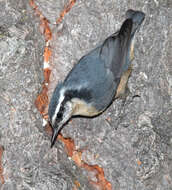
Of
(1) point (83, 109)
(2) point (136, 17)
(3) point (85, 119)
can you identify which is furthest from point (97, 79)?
(2) point (136, 17)

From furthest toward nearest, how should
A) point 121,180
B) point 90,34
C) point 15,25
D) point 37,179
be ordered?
point 90,34, point 15,25, point 121,180, point 37,179

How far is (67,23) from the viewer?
11.1 feet

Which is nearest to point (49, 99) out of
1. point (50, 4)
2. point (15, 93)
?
point (15, 93)

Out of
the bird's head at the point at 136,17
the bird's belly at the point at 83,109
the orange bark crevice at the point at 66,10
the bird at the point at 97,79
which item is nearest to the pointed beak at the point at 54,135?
the bird at the point at 97,79

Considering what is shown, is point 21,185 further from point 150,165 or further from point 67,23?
point 67,23

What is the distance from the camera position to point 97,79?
11.2ft

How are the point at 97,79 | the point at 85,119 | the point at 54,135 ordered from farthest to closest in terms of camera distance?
the point at 97,79 < the point at 85,119 < the point at 54,135

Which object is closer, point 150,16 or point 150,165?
point 150,165

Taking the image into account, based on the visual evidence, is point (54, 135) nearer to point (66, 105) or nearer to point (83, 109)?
point (66, 105)

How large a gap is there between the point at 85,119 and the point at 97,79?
18.4 inches

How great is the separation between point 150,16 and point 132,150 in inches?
60.9

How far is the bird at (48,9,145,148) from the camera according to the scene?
317 cm

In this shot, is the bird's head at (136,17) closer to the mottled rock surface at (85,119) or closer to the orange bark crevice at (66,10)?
the mottled rock surface at (85,119)

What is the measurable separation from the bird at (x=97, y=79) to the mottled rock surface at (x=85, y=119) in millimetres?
102
